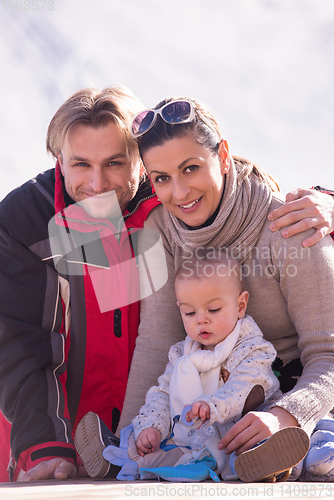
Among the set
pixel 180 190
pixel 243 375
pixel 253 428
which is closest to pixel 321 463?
pixel 253 428

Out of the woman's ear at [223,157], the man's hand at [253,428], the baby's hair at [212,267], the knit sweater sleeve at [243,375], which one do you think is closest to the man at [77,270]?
the baby's hair at [212,267]

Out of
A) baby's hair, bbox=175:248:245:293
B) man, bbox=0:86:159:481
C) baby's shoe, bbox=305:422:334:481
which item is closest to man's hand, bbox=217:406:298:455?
baby's shoe, bbox=305:422:334:481

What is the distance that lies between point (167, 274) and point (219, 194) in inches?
21.0

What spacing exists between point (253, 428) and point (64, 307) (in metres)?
1.29

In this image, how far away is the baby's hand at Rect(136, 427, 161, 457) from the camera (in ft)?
6.55

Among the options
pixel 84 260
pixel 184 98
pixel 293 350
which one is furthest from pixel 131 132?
pixel 293 350

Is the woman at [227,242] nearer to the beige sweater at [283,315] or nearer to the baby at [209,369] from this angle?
the beige sweater at [283,315]

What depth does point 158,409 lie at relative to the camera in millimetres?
2139

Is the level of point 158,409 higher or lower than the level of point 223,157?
lower

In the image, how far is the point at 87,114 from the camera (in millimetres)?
2670

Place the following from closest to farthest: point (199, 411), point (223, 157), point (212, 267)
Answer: point (199, 411) < point (212, 267) < point (223, 157)

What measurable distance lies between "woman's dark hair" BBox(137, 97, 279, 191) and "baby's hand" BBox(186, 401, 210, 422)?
1.13 meters

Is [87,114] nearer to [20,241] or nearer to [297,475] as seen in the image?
[20,241]

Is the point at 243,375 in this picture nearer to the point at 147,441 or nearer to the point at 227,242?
the point at 147,441
